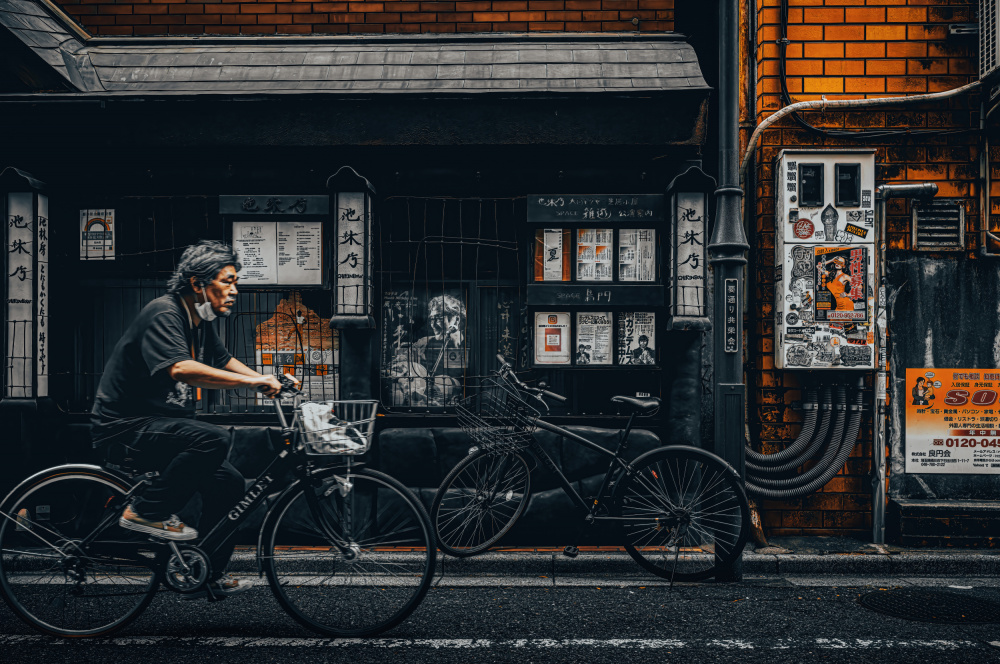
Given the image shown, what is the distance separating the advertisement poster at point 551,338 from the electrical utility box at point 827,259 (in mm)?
1962

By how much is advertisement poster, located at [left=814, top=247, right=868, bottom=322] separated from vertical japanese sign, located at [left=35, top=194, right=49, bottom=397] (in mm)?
6992

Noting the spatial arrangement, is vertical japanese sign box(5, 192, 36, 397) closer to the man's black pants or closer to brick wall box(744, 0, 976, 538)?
the man's black pants

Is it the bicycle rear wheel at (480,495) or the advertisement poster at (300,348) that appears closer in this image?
the bicycle rear wheel at (480,495)

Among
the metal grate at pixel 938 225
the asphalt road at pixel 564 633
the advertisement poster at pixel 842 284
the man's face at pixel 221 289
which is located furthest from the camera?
the metal grate at pixel 938 225

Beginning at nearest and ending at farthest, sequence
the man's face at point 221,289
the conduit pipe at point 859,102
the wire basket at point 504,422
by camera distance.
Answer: the man's face at point 221,289 → the wire basket at point 504,422 → the conduit pipe at point 859,102

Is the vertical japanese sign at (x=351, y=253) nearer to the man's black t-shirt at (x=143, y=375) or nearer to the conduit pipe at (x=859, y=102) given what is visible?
the man's black t-shirt at (x=143, y=375)

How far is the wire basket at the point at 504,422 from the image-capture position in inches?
202

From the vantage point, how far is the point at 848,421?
19.5ft

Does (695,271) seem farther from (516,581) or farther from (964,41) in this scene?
(964,41)

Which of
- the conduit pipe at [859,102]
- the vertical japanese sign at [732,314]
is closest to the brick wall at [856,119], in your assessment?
the conduit pipe at [859,102]

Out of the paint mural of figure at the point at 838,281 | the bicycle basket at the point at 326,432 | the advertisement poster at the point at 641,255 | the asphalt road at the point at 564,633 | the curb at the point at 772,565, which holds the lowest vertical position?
the curb at the point at 772,565

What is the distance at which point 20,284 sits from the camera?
5840 millimetres

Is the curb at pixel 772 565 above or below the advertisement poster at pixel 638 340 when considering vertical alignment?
below

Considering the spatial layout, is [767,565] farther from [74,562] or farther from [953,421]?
[74,562]
